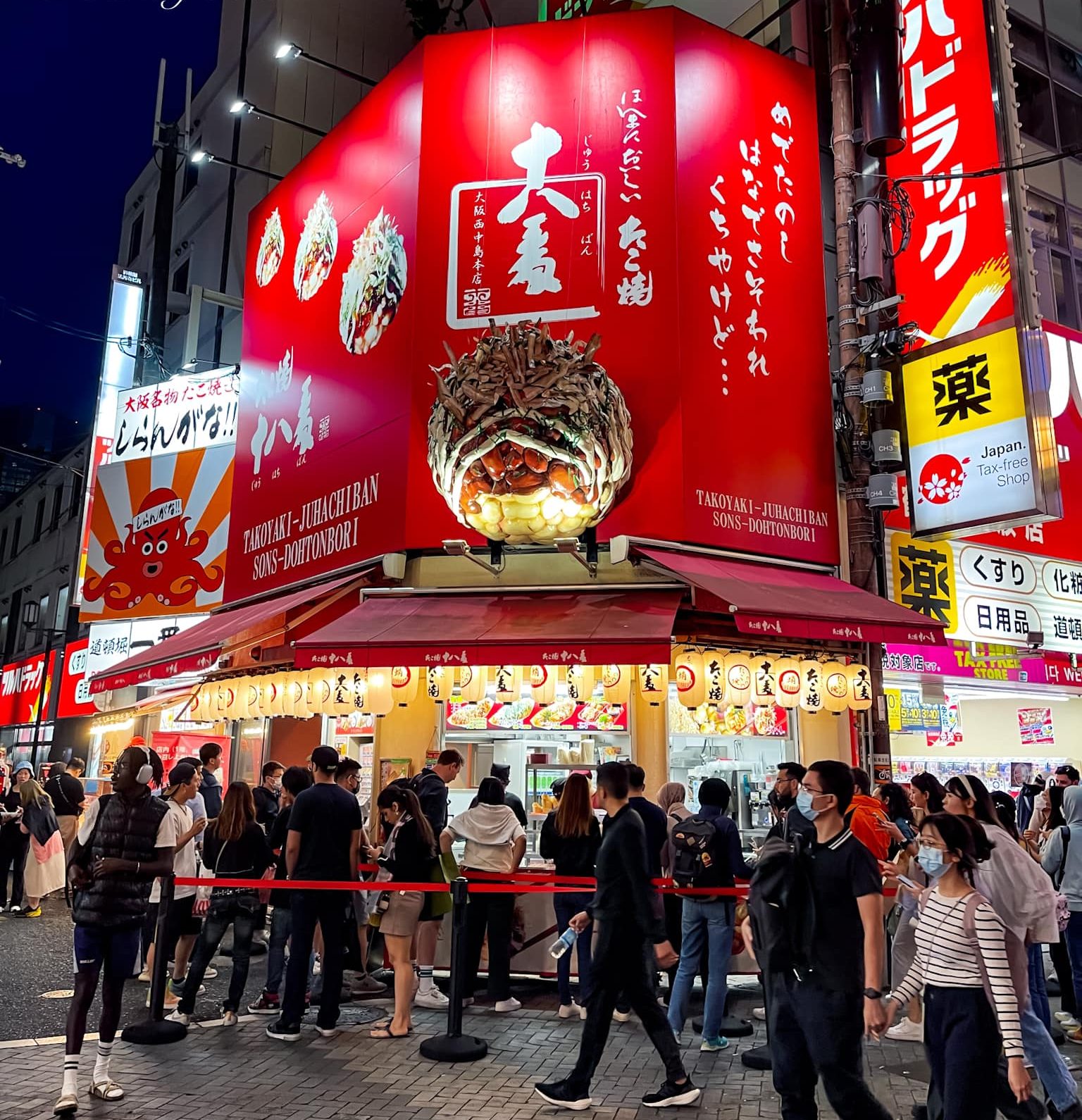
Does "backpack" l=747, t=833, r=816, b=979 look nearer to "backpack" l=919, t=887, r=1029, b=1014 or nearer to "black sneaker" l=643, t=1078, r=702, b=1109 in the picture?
"backpack" l=919, t=887, r=1029, b=1014

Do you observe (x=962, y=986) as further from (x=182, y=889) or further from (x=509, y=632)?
(x=182, y=889)

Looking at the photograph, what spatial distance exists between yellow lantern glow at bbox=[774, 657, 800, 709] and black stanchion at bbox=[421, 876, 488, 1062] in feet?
15.2

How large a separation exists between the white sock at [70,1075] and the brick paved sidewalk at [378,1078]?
0.16 m

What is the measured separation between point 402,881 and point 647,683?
3401mm

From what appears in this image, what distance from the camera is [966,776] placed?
18.5ft

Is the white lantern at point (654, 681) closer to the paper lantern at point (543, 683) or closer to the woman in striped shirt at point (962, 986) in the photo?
the paper lantern at point (543, 683)

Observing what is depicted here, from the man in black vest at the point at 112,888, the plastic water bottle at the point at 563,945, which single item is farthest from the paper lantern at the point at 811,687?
the man in black vest at the point at 112,888

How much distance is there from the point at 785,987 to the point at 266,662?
9691 mm

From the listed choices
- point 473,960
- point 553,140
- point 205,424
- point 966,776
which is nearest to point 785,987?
point 966,776

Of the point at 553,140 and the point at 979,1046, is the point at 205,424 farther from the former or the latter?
the point at 979,1046

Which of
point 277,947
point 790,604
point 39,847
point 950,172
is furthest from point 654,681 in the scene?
point 39,847

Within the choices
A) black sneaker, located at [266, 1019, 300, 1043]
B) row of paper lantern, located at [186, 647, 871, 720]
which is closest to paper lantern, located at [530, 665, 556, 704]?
row of paper lantern, located at [186, 647, 871, 720]

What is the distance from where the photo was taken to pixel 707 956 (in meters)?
7.68

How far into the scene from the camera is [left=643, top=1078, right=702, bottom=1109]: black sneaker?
6.12m
